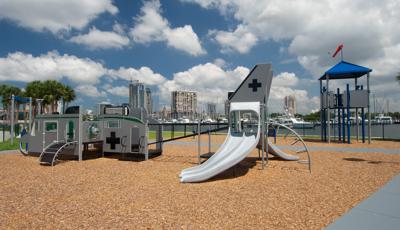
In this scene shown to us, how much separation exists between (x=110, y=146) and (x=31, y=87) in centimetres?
3774

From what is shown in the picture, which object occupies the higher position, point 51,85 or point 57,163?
point 51,85

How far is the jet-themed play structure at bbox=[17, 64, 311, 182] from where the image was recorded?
9172 millimetres

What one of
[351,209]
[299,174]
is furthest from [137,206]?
[299,174]

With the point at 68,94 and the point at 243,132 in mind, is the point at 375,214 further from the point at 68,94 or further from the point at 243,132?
the point at 68,94

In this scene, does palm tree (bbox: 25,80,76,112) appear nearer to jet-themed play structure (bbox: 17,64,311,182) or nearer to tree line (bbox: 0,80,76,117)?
tree line (bbox: 0,80,76,117)

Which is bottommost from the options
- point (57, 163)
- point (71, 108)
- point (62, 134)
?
point (57, 163)

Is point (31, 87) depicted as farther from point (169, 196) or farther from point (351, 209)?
point (351, 209)

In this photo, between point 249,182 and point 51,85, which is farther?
point 51,85

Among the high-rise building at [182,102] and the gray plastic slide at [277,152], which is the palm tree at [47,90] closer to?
the gray plastic slide at [277,152]

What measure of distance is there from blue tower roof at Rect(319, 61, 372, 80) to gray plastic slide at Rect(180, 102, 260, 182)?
44.5 ft

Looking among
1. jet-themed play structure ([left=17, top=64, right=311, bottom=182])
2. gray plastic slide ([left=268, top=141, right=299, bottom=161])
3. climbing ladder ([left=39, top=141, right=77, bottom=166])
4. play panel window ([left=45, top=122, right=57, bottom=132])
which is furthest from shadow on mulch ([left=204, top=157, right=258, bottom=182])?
play panel window ([left=45, top=122, right=57, bottom=132])

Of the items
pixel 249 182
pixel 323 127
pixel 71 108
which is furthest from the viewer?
pixel 323 127

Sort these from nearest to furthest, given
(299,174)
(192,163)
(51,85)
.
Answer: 1. (299,174)
2. (192,163)
3. (51,85)

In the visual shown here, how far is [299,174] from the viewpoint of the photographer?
8.16 meters
